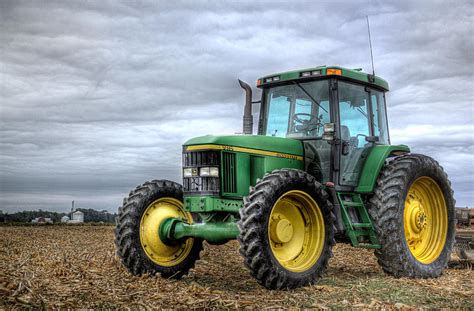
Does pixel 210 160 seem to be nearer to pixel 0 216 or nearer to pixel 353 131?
pixel 353 131

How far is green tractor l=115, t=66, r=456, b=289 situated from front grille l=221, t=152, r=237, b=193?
16mm

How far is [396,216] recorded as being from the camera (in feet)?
29.6

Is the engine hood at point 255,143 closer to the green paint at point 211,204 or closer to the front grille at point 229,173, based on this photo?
the front grille at point 229,173

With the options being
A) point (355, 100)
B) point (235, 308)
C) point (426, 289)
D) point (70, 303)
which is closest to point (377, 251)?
point (426, 289)

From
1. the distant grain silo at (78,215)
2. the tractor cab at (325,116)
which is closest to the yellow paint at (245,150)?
the tractor cab at (325,116)

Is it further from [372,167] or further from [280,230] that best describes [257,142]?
[372,167]

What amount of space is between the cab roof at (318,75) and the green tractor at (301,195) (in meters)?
0.02

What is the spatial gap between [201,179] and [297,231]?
1.54 m

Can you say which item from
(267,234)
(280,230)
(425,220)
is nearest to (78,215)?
(425,220)

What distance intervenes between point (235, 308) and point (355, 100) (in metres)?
4.95

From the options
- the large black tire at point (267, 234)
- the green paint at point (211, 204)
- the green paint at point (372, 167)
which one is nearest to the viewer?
the large black tire at point (267, 234)

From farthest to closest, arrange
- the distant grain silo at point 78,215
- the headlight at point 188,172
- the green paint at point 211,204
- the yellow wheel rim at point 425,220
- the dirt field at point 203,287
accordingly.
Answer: the distant grain silo at point 78,215
the yellow wheel rim at point 425,220
the headlight at point 188,172
the green paint at point 211,204
the dirt field at point 203,287

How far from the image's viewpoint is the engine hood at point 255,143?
27.4 ft

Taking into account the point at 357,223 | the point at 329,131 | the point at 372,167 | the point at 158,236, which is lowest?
the point at 158,236
